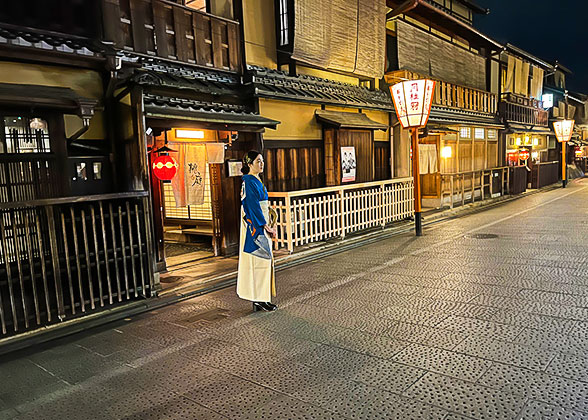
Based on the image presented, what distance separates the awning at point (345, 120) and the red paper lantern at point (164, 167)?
507cm

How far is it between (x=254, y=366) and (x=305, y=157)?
847 cm

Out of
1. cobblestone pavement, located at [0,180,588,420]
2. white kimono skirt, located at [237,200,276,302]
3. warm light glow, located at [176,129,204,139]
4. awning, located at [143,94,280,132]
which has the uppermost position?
awning, located at [143,94,280,132]

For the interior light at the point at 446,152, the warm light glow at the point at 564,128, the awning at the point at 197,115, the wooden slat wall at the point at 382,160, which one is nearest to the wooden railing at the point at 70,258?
the awning at the point at 197,115

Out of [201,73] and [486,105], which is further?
[486,105]

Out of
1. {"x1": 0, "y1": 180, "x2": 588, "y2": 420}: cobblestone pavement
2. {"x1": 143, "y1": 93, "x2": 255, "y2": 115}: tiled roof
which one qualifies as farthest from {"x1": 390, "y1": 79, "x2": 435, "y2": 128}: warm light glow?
{"x1": 0, "y1": 180, "x2": 588, "y2": 420}: cobblestone pavement

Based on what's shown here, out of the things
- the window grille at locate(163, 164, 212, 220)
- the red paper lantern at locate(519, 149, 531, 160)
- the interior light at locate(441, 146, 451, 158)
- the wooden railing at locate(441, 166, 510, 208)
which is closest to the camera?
the window grille at locate(163, 164, 212, 220)

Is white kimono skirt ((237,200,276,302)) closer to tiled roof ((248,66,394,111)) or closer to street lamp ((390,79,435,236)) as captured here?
tiled roof ((248,66,394,111))

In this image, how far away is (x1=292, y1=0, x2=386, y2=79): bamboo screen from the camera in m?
11.4

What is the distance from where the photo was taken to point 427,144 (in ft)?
61.8

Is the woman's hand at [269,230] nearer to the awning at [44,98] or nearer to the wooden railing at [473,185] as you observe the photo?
the awning at [44,98]

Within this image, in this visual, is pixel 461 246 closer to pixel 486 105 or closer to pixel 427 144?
pixel 427 144

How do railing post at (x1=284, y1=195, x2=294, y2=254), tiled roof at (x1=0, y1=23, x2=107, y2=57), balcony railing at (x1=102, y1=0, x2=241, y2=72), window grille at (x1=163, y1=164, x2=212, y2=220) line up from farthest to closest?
window grille at (x1=163, y1=164, x2=212, y2=220) → railing post at (x1=284, y1=195, x2=294, y2=254) → balcony railing at (x1=102, y1=0, x2=241, y2=72) → tiled roof at (x1=0, y1=23, x2=107, y2=57)

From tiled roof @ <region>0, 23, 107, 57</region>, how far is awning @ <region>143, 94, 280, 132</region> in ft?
4.25

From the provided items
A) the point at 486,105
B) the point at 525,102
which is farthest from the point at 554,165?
the point at 486,105
